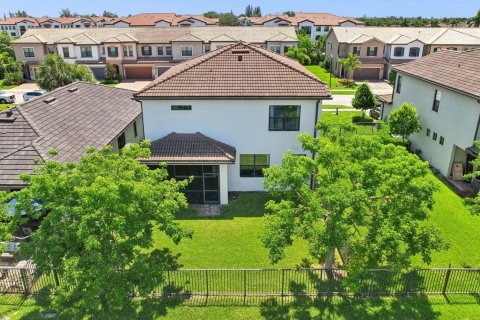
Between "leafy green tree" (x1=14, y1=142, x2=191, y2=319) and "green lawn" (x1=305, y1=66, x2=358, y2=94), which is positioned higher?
"leafy green tree" (x1=14, y1=142, x2=191, y2=319)

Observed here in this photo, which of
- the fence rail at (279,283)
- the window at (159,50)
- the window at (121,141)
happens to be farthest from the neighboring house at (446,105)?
the window at (159,50)

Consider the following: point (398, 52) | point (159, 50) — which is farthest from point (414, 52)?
point (159, 50)

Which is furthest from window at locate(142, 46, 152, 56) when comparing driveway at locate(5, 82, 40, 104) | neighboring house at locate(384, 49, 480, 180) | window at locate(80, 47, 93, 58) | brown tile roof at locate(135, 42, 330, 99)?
neighboring house at locate(384, 49, 480, 180)

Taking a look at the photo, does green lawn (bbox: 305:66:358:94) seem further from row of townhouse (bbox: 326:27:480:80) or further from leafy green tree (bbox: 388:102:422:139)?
leafy green tree (bbox: 388:102:422:139)

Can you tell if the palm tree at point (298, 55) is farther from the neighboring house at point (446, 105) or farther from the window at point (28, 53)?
the window at point (28, 53)

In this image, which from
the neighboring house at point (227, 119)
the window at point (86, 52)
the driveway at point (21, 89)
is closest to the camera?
the neighboring house at point (227, 119)
